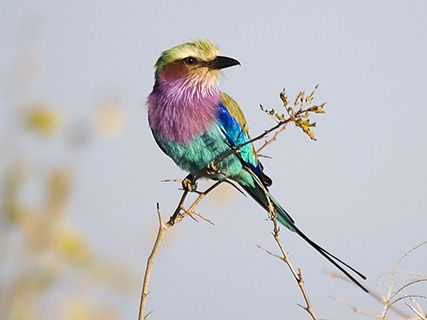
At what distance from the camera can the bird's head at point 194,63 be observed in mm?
3783

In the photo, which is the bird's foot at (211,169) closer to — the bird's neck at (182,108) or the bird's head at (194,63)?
the bird's neck at (182,108)

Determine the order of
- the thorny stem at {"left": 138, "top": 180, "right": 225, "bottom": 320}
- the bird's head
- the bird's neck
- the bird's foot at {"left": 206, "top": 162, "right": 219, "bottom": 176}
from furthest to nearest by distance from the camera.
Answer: the bird's head < the bird's neck < the bird's foot at {"left": 206, "top": 162, "right": 219, "bottom": 176} < the thorny stem at {"left": 138, "top": 180, "right": 225, "bottom": 320}

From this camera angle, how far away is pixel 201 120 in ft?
12.0

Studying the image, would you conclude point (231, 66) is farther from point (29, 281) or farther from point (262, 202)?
point (29, 281)

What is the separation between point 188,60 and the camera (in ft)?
12.6

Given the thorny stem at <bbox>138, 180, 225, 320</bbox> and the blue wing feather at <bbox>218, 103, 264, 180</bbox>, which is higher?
the blue wing feather at <bbox>218, 103, 264, 180</bbox>

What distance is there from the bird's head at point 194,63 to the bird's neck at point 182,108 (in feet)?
0.06

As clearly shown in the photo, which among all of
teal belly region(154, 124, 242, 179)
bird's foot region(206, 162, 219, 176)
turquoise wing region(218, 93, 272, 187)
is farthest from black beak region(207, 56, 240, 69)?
bird's foot region(206, 162, 219, 176)

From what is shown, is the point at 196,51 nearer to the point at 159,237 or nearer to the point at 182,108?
the point at 182,108

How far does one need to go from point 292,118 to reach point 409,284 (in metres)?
0.61

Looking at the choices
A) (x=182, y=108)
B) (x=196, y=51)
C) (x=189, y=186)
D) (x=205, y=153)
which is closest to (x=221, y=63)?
(x=196, y=51)

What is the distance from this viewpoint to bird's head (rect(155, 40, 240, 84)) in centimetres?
378

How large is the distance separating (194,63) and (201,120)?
1.06 feet

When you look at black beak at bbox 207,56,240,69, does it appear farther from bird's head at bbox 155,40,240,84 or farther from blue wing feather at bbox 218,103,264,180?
blue wing feather at bbox 218,103,264,180
